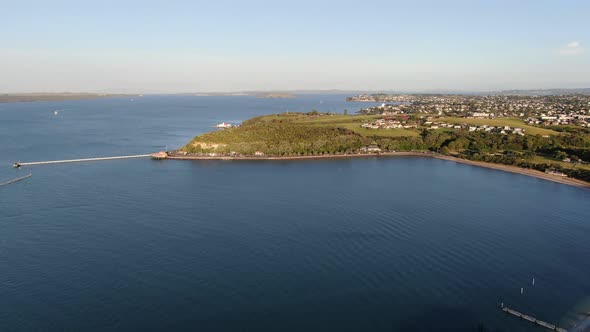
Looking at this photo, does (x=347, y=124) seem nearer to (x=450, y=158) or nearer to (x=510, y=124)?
(x=450, y=158)

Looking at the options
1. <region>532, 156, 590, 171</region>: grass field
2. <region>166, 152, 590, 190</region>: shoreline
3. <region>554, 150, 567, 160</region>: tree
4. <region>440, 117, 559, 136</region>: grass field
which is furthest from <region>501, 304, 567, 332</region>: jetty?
<region>440, 117, 559, 136</region>: grass field

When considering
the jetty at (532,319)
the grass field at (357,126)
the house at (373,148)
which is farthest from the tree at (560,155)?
the jetty at (532,319)

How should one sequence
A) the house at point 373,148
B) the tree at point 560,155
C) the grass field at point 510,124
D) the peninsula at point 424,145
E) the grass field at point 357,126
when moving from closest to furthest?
1. the peninsula at point 424,145
2. the tree at point 560,155
3. the house at point 373,148
4. the grass field at point 510,124
5. the grass field at point 357,126

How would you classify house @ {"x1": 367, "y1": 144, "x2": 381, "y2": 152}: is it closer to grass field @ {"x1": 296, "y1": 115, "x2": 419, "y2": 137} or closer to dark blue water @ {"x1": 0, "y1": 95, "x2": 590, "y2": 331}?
grass field @ {"x1": 296, "y1": 115, "x2": 419, "y2": 137}

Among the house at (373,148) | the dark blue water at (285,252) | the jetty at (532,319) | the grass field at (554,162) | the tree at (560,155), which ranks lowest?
the jetty at (532,319)

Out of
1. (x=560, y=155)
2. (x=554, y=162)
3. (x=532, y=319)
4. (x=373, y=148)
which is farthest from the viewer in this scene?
(x=373, y=148)

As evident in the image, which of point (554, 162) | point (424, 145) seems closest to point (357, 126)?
point (424, 145)

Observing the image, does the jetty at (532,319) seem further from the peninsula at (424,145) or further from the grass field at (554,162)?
the grass field at (554,162)
